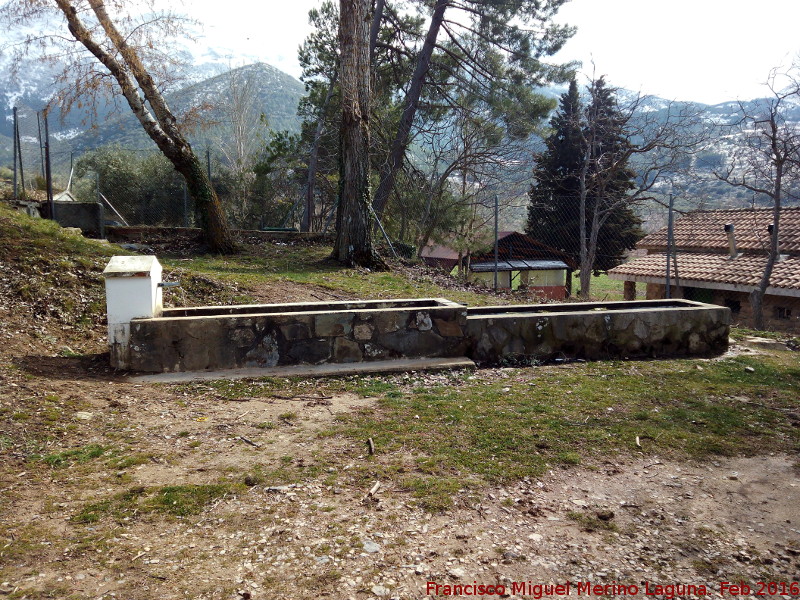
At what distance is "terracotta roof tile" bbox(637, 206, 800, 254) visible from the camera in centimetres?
1652

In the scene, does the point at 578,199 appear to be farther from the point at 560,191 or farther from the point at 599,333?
the point at 599,333

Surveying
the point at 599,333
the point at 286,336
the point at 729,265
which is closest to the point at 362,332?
the point at 286,336

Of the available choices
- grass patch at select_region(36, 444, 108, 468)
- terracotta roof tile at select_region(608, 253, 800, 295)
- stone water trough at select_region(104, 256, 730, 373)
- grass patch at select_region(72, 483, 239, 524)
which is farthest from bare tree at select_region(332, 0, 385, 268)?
Answer: terracotta roof tile at select_region(608, 253, 800, 295)

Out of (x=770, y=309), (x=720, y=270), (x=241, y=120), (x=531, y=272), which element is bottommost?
(x=770, y=309)

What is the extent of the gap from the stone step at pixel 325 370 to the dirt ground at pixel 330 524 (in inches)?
35.7

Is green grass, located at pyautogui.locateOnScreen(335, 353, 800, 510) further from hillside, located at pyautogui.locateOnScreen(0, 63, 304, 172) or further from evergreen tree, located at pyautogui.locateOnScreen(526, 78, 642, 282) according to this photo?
evergreen tree, located at pyautogui.locateOnScreen(526, 78, 642, 282)

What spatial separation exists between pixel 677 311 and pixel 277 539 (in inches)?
198

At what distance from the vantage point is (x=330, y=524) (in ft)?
9.47

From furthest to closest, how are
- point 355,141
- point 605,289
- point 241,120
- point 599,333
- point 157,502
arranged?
point 241,120
point 605,289
point 355,141
point 599,333
point 157,502

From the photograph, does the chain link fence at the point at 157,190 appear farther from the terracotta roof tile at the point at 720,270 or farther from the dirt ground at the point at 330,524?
the dirt ground at the point at 330,524

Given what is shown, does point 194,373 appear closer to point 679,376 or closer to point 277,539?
point 277,539

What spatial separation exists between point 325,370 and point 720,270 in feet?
45.9

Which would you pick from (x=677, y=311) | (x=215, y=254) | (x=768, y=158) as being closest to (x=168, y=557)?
(x=677, y=311)

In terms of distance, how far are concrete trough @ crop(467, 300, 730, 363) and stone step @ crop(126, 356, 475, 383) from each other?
1.30ft
